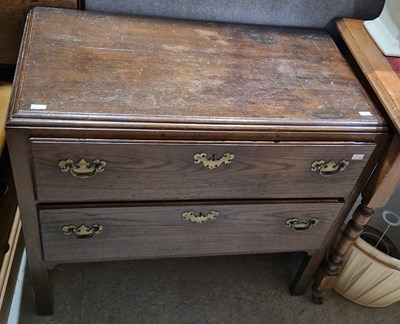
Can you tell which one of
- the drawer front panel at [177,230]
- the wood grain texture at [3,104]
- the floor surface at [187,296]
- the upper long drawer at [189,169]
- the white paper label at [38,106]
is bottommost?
the floor surface at [187,296]

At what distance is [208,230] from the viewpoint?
1.16 meters

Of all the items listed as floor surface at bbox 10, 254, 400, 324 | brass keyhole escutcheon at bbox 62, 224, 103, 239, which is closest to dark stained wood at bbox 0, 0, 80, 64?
brass keyhole escutcheon at bbox 62, 224, 103, 239

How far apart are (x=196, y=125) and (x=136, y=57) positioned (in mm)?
241

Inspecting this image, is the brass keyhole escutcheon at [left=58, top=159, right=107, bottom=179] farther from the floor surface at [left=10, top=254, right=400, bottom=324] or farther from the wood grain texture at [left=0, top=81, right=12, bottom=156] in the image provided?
the floor surface at [left=10, top=254, right=400, bottom=324]

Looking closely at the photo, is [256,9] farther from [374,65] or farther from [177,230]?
[177,230]

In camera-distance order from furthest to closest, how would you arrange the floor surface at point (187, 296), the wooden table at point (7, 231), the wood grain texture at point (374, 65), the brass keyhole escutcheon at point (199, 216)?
the floor surface at point (187, 296)
the wooden table at point (7, 231)
the brass keyhole escutcheon at point (199, 216)
the wood grain texture at point (374, 65)

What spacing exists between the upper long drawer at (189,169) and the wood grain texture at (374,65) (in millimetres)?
96

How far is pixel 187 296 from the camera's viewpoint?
1422mm

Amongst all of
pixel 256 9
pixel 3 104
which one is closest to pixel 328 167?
pixel 256 9

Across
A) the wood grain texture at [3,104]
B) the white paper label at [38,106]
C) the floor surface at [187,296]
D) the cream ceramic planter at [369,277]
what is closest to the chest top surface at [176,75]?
the white paper label at [38,106]

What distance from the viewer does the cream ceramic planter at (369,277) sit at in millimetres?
1297

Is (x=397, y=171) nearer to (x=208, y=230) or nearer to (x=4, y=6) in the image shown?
(x=208, y=230)

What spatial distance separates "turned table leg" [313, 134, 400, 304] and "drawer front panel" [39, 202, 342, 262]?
63 millimetres

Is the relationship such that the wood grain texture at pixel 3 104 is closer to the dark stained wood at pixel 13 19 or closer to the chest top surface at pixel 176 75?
the dark stained wood at pixel 13 19
